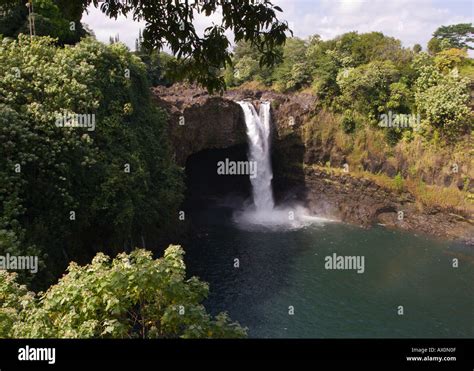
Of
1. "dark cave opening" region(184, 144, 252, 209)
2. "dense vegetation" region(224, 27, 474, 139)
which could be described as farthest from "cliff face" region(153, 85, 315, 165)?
"dense vegetation" region(224, 27, 474, 139)

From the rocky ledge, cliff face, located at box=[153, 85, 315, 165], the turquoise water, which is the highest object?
cliff face, located at box=[153, 85, 315, 165]

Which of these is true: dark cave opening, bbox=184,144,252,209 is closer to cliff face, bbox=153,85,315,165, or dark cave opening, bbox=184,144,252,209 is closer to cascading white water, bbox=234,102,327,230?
cascading white water, bbox=234,102,327,230

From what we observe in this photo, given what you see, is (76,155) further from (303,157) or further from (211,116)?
(303,157)

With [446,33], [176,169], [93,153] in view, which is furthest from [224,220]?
[446,33]

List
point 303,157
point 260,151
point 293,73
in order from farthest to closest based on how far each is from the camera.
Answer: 1. point 293,73
2. point 303,157
3. point 260,151

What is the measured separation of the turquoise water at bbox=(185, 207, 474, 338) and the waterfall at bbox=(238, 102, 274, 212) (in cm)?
681

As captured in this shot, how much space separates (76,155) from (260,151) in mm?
21133

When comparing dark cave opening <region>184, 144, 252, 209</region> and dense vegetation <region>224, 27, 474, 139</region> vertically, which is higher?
dense vegetation <region>224, 27, 474, 139</region>

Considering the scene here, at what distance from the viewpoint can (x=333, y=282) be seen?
21922 millimetres

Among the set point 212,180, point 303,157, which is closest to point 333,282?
point 303,157

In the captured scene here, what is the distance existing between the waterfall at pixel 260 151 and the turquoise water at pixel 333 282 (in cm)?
681

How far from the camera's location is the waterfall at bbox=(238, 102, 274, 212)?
34703mm

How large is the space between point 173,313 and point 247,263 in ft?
58.6

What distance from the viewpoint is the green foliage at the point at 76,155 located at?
14.3 meters
